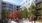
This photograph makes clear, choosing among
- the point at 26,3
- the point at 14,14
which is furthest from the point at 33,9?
the point at 14,14

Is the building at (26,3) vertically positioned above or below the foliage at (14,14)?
above

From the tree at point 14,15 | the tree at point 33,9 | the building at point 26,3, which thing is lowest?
the tree at point 14,15

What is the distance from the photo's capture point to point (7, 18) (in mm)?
1072

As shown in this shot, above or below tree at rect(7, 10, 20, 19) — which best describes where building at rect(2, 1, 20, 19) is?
above

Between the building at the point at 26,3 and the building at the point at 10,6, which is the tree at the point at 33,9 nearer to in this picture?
the building at the point at 26,3

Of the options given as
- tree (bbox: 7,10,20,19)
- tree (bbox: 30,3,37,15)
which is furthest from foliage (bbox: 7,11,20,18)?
tree (bbox: 30,3,37,15)

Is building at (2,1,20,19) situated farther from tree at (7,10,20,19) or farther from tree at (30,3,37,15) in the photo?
tree at (30,3,37,15)

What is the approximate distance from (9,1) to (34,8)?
30 centimetres

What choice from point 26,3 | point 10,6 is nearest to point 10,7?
point 10,6

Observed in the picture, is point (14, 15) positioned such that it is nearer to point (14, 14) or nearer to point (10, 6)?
point (14, 14)

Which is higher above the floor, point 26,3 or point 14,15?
point 26,3

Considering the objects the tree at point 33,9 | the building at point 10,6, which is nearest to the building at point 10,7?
the building at point 10,6

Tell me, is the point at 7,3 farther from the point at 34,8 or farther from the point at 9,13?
the point at 34,8

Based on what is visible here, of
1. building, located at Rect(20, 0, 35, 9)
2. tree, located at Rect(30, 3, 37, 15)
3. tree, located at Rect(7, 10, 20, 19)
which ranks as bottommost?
tree, located at Rect(7, 10, 20, 19)
